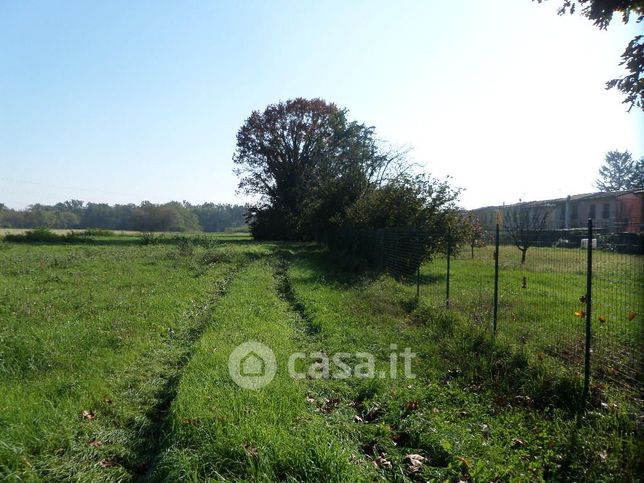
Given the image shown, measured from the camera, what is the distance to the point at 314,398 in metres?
4.61

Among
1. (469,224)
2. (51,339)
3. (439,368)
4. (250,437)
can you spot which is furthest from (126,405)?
(469,224)

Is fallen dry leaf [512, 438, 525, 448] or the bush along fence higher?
the bush along fence

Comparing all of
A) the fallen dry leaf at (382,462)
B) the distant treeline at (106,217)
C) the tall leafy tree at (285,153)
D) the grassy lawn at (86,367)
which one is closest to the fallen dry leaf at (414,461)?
the fallen dry leaf at (382,462)

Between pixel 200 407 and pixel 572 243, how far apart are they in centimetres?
529

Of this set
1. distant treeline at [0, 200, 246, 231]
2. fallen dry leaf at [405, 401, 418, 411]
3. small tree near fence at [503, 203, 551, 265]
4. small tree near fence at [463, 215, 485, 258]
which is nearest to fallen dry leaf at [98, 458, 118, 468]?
fallen dry leaf at [405, 401, 418, 411]

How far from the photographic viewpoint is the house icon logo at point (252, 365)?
4859mm

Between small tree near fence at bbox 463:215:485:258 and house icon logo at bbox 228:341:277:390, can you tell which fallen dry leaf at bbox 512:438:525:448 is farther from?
small tree near fence at bbox 463:215:485:258

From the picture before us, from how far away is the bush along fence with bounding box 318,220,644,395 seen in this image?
4.66m

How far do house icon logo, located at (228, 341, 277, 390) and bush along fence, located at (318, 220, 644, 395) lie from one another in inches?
131

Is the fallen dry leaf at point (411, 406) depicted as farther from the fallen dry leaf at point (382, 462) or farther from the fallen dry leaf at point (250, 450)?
the fallen dry leaf at point (250, 450)

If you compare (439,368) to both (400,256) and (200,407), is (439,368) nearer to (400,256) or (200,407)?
(200,407)

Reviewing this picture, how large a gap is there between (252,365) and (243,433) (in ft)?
6.13

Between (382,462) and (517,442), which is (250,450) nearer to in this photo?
(382,462)

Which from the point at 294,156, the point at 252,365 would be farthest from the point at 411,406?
the point at 294,156
